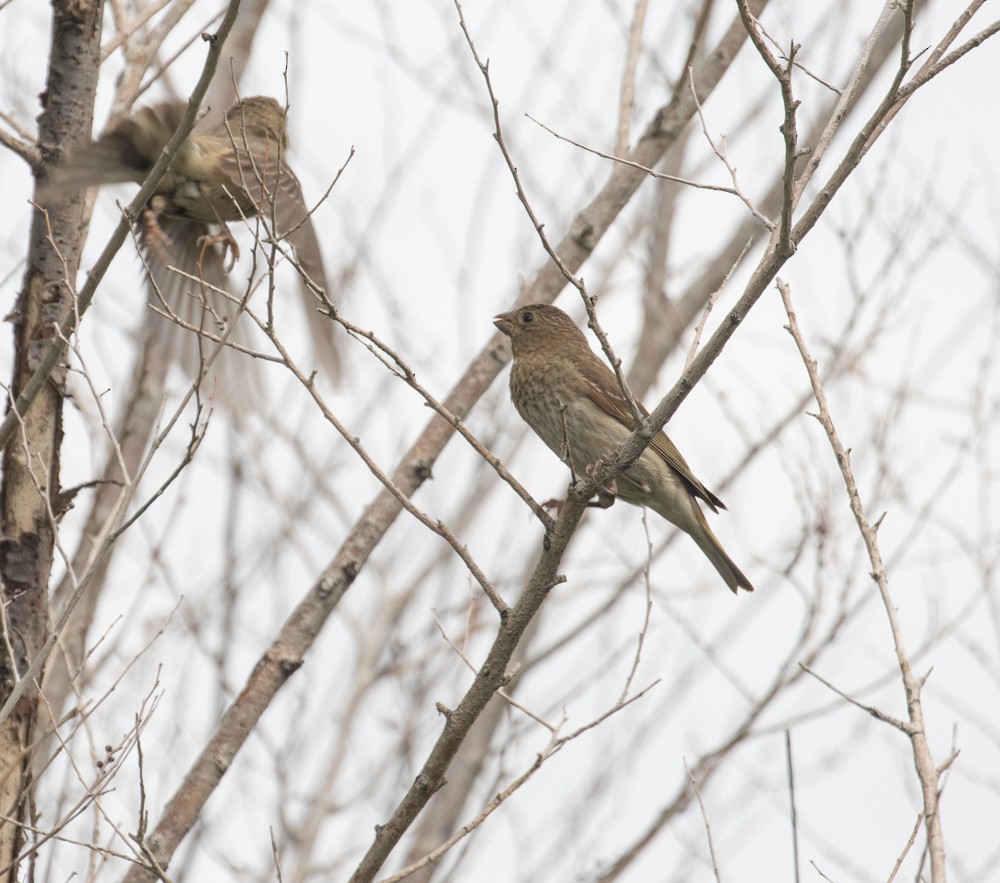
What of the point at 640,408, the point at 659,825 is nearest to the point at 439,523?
the point at 640,408

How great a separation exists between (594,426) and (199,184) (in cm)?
190

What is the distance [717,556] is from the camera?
19.2ft

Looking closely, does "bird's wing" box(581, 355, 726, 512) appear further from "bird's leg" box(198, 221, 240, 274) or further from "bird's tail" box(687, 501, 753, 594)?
"bird's leg" box(198, 221, 240, 274)

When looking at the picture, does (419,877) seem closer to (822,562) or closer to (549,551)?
(822,562)

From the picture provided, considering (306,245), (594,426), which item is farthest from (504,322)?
(306,245)

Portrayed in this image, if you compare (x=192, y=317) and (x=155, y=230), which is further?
(x=192, y=317)

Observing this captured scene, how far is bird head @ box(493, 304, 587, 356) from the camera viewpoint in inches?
234

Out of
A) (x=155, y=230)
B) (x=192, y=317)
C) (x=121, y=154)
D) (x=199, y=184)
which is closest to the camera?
(x=121, y=154)

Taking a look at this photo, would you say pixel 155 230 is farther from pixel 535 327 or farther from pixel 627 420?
pixel 627 420

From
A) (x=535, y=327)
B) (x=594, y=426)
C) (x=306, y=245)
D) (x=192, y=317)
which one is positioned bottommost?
(x=594, y=426)

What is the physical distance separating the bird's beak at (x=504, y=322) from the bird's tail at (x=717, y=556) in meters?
1.14

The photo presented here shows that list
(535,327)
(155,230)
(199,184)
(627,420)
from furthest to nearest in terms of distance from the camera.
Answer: (535,327), (627,420), (199,184), (155,230)

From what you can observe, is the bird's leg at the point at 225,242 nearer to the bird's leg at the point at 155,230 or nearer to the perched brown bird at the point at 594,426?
the bird's leg at the point at 155,230

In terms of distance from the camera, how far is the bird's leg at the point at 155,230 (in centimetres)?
513
